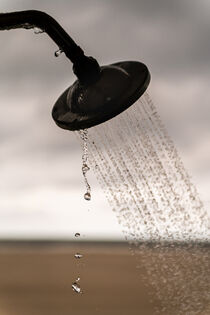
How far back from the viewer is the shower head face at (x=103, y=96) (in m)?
2.63

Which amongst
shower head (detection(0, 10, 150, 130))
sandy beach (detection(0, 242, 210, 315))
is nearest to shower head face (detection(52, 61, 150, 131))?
shower head (detection(0, 10, 150, 130))

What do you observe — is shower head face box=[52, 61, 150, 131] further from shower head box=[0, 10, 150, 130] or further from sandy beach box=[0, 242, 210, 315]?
sandy beach box=[0, 242, 210, 315]

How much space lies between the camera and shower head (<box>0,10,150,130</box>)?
8.38ft

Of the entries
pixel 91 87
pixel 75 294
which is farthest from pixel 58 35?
pixel 75 294

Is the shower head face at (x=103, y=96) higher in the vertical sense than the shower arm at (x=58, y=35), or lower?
lower

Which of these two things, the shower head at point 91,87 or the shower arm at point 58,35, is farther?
the shower head at point 91,87

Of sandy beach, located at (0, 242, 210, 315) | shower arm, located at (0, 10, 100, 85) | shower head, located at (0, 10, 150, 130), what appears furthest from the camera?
sandy beach, located at (0, 242, 210, 315)

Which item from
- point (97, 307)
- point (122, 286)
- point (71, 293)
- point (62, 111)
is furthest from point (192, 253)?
point (62, 111)

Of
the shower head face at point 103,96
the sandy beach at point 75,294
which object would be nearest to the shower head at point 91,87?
the shower head face at point 103,96

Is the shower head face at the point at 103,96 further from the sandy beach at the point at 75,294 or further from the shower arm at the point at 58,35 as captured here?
the sandy beach at the point at 75,294

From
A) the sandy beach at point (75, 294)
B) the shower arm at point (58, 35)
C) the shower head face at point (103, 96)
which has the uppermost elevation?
the sandy beach at point (75, 294)

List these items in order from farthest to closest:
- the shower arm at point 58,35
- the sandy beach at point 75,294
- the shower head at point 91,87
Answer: the sandy beach at point 75,294
the shower head at point 91,87
the shower arm at point 58,35

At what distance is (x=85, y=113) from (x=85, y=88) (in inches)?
5.8

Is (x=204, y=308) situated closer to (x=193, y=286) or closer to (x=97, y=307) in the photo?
(x=97, y=307)
